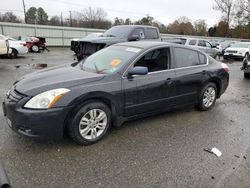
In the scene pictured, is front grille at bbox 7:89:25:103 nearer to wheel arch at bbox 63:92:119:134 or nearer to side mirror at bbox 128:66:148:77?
wheel arch at bbox 63:92:119:134

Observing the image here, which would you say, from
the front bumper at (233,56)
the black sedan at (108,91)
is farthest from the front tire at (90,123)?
the front bumper at (233,56)

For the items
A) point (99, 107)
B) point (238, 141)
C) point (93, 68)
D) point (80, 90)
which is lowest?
point (238, 141)

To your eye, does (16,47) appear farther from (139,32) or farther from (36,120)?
(36,120)

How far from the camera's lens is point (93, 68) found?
12.6 ft

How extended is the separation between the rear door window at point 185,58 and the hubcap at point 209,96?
69 cm

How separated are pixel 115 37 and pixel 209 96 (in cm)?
562

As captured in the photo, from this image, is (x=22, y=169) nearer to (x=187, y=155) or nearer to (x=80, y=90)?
(x=80, y=90)

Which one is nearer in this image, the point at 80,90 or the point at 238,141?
the point at 80,90

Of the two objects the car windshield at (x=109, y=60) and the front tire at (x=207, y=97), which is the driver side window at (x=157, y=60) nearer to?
the car windshield at (x=109, y=60)

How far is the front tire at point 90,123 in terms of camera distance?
3109mm

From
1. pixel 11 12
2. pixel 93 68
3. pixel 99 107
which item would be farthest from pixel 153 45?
pixel 11 12

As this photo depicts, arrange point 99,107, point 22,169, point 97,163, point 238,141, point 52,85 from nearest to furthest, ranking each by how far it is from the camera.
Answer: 1. point 22,169
2. point 97,163
3. point 52,85
4. point 99,107
5. point 238,141

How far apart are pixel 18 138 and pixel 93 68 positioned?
5.43 feet

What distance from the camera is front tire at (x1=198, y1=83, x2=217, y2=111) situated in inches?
187
